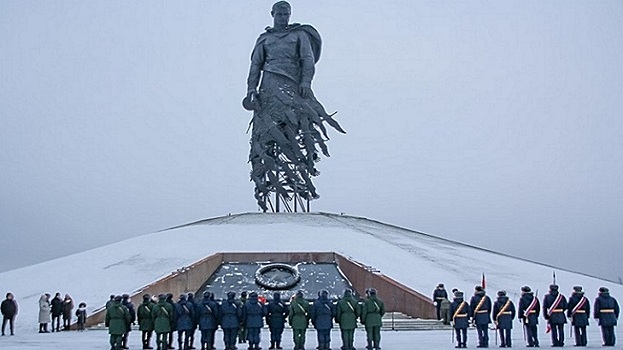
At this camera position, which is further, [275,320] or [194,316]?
[275,320]

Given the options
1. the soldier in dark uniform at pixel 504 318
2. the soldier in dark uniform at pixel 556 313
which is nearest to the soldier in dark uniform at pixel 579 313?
the soldier in dark uniform at pixel 556 313

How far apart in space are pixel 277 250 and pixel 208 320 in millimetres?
9967

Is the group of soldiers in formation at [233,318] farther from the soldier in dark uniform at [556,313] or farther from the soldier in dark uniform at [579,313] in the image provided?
the soldier in dark uniform at [579,313]

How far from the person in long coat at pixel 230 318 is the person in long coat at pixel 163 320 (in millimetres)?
849

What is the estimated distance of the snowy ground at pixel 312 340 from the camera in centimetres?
1401

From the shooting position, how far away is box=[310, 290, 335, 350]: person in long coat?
13.6m

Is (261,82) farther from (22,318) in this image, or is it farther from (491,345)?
(491,345)

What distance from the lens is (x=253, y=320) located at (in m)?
13.6

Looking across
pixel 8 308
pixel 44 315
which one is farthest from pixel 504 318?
pixel 8 308

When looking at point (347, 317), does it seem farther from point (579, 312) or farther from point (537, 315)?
point (579, 312)

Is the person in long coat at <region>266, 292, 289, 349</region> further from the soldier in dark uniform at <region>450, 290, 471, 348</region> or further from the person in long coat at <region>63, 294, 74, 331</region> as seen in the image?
the person in long coat at <region>63, 294, 74, 331</region>

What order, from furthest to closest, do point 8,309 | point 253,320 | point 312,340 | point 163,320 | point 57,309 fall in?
1. point 57,309
2. point 8,309
3. point 312,340
4. point 253,320
5. point 163,320

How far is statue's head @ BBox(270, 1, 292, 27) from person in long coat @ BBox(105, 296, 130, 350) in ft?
71.8

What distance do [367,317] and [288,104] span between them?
20.1m
